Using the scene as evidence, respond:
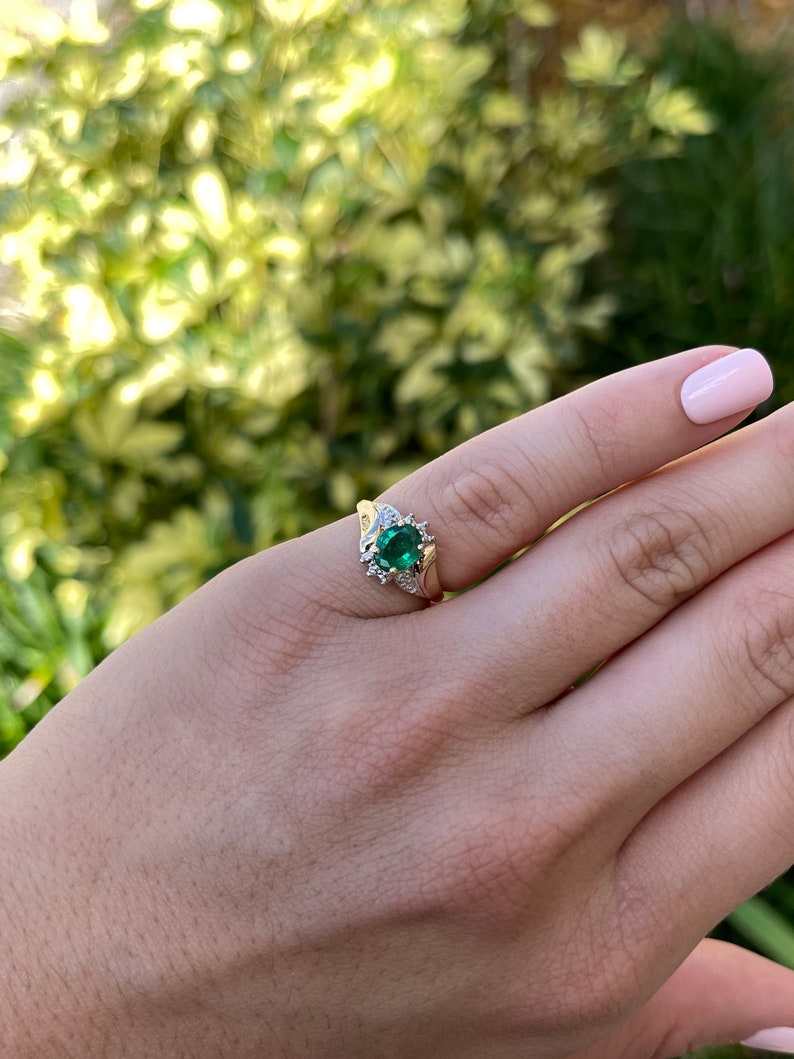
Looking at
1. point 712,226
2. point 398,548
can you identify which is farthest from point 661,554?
point 712,226

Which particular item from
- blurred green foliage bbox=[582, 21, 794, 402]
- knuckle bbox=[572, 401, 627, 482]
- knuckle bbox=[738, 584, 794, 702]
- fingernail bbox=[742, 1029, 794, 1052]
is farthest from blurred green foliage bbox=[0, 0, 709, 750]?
fingernail bbox=[742, 1029, 794, 1052]

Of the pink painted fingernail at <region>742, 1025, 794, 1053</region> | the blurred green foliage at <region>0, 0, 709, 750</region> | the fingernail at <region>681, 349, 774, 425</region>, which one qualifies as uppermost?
the blurred green foliage at <region>0, 0, 709, 750</region>

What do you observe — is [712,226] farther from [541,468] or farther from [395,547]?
[395,547]

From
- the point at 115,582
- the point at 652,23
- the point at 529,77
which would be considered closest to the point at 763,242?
the point at 529,77

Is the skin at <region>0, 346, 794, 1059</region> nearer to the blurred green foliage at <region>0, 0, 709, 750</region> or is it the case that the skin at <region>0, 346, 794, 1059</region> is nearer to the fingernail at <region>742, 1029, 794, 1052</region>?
the fingernail at <region>742, 1029, 794, 1052</region>

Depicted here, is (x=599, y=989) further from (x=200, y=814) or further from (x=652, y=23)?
(x=652, y=23)

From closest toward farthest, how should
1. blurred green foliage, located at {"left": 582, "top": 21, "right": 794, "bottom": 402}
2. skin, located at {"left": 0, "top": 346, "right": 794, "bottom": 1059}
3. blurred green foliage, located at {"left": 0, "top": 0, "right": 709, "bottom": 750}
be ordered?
skin, located at {"left": 0, "top": 346, "right": 794, "bottom": 1059}, blurred green foliage, located at {"left": 0, "top": 0, "right": 709, "bottom": 750}, blurred green foliage, located at {"left": 582, "top": 21, "right": 794, "bottom": 402}

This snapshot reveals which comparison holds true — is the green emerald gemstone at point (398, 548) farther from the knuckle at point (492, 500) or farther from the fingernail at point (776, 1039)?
the fingernail at point (776, 1039)
